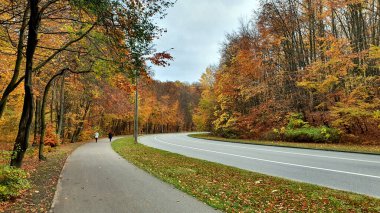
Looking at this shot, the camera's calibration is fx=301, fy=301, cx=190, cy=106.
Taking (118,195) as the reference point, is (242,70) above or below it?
above

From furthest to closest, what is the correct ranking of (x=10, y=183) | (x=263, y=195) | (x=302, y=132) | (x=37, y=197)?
(x=302, y=132) < (x=263, y=195) < (x=37, y=197) < (x=10, y=183)

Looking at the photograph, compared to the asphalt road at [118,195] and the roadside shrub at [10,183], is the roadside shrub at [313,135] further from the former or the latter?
the roadside shrub at [10,183]

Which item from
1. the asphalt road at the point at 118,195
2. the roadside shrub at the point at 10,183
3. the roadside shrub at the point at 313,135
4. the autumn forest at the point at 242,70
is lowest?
the asphalt road at the point at 118,195

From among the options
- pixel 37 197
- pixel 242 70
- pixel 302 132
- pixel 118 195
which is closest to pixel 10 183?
pixel 37 197

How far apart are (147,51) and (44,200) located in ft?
18.0

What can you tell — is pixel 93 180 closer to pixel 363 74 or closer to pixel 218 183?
pixel 218 183

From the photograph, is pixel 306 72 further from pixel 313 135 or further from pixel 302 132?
pixel 313 135

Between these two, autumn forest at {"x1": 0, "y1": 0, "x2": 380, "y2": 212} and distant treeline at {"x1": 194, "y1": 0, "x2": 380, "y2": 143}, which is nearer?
autumn forest at {"x1": 0, "y1": 0, "x2": 380, "y2": 212}

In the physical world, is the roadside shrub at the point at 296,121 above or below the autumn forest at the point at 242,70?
below

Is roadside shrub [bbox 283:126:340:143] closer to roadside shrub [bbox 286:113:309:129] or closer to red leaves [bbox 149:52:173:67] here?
roadside shrub [bbox 286:113:309:129]

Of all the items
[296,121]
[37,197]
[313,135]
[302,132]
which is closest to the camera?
[37,197]

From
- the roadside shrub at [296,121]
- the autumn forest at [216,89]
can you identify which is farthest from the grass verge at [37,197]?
the roadside shrub at [296,121]

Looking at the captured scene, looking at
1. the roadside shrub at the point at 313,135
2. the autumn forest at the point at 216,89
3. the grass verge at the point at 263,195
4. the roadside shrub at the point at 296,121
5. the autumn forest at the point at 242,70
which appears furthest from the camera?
the roadside shrub at the point at 296,121

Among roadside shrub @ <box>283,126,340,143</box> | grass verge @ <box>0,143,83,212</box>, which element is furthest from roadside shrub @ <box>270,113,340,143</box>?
grass verge @ <box>0,143,83,212</box>
